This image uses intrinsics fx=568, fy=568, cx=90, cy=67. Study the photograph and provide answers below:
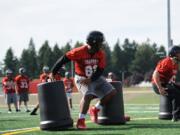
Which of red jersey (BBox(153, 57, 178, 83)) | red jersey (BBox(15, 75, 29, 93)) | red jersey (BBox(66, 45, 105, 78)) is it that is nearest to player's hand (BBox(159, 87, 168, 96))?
red jersey (BBox(153, 57, 178, 83))

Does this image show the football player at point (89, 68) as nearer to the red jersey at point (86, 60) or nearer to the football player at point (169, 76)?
the red jersey at point (86, 60)

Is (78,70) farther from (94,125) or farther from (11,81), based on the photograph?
(11,81)

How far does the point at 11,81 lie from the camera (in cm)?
2178

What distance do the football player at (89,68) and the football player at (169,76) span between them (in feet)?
3.99

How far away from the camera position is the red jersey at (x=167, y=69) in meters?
11.4

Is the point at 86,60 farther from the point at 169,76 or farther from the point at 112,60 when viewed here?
the point at 112,60

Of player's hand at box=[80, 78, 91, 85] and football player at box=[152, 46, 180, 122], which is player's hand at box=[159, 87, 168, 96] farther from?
player's hand at box=[80, 78, 91, 85]

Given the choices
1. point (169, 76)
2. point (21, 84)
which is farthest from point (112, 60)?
point (169, 76)

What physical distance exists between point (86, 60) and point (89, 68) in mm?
162

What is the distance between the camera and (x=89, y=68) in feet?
34.4

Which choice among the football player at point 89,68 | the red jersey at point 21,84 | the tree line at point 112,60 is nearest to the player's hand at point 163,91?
the football player at point 89,68

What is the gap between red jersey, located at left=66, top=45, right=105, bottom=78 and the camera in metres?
10.4

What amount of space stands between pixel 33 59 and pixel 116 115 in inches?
4453

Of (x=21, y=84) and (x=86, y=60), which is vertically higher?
(x=86, y=60)
